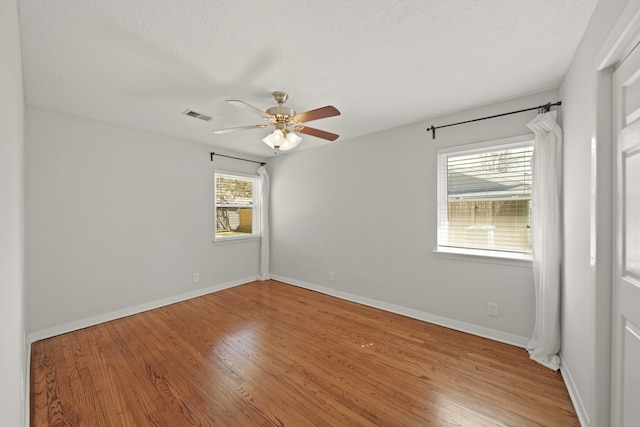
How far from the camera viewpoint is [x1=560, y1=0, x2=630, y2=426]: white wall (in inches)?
52.6

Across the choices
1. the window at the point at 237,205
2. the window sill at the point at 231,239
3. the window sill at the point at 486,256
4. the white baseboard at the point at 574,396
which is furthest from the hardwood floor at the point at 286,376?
the window at the point at 237,205

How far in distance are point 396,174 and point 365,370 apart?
228cm

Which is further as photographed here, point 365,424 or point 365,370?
point 365,370

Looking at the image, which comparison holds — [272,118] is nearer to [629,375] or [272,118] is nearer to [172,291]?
[629,375]

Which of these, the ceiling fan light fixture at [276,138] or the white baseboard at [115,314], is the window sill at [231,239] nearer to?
the white baseboard at [115,314]

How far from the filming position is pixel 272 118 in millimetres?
2312

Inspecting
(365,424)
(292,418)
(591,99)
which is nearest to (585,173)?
(591,99)

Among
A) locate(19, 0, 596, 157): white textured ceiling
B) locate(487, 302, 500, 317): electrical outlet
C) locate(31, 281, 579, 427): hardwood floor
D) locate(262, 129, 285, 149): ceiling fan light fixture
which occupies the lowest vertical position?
locate(31, 281, 579, 427): hardwood floor

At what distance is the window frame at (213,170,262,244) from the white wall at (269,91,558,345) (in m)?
0.39

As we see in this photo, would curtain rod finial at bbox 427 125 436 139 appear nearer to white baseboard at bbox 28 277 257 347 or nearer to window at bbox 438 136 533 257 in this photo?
window at bbox 438 136 533 257

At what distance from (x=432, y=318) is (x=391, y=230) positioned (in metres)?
1.16

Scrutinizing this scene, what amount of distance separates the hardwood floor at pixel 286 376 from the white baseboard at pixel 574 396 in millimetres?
48

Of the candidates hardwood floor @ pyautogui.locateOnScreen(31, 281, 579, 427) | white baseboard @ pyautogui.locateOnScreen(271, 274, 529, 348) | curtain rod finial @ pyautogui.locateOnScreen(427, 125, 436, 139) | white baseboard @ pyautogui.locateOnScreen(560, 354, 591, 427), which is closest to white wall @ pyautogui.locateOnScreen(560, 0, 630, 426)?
white baseboard @ pyautogui.locateOnScreen(560, 354, 591, 427)

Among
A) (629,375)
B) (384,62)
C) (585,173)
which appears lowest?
(629,375)
